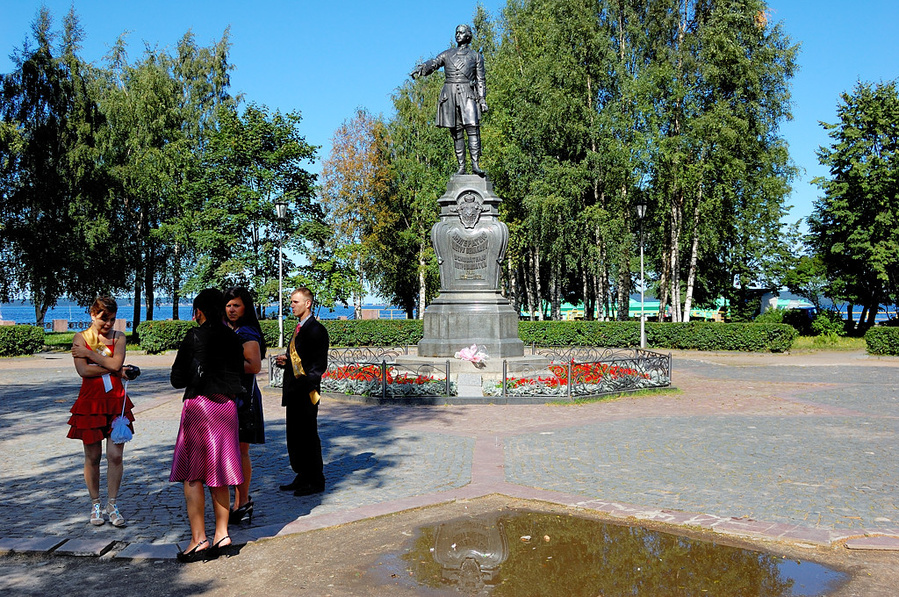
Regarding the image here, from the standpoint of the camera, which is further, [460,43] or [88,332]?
[460,43]

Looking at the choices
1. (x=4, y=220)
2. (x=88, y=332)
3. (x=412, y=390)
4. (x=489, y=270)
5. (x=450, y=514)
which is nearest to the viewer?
(x=88, y=332)

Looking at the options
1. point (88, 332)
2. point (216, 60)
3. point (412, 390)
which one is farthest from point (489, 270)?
point (216, 60)

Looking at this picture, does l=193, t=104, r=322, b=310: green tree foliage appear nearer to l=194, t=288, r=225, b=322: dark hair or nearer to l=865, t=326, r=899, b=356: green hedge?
l=865, t=326, r=899, b=356: green hedge

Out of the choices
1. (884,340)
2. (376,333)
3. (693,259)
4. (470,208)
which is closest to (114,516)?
(470,208)

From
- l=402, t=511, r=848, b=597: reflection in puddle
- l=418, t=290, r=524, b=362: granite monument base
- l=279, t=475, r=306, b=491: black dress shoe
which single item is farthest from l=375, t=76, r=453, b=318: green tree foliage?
l=402, t=511, r=848, b=597: reflection in puddle

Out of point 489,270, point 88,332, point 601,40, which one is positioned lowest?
point 88,332

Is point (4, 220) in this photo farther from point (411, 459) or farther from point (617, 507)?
point (617, 507)

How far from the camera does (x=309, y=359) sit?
244 inches

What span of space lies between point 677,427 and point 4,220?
101ft

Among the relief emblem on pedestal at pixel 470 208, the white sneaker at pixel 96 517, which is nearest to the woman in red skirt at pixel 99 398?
the white sneaker at pixel 96 517

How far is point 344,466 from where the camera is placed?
7.73 m

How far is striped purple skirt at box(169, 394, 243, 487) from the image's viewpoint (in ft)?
15.6

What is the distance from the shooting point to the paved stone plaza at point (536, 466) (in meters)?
5.53

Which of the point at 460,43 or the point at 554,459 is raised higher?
the point at 460,43
